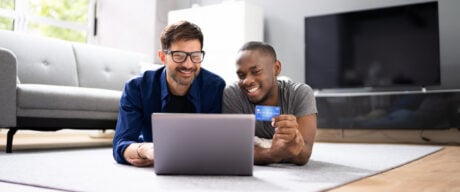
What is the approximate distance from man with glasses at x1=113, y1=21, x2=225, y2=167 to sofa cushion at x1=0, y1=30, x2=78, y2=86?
1.53 meters

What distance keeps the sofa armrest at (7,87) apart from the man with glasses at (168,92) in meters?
0.87

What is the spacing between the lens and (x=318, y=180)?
54.1 inches

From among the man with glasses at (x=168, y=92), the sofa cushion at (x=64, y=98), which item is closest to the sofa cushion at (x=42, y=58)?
the sofa cushion at (x=64, y=98)

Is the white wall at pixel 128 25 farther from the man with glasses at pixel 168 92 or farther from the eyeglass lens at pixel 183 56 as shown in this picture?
the eyeglass lens at pixel 183 56

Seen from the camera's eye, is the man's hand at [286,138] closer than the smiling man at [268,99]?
Yes

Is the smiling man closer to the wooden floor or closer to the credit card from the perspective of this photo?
the credit card

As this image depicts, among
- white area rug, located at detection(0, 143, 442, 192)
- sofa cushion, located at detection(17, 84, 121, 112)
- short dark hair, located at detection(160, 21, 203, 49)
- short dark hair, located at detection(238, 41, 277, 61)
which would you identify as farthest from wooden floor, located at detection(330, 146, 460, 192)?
sofa cushion, located at detection(17, 84, 121, 112)

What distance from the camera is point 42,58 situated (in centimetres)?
305

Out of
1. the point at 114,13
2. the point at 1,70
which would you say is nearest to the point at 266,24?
the point at 114,13

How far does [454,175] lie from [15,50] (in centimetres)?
261

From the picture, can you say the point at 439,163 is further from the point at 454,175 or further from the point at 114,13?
the point at 114,13

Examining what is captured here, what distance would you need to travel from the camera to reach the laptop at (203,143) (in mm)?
1267

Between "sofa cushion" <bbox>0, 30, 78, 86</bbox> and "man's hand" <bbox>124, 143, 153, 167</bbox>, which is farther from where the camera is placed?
"sofa cushion" <bbox>0, 30, 78, 86</bbox>

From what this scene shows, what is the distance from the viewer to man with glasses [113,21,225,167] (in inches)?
59.8
